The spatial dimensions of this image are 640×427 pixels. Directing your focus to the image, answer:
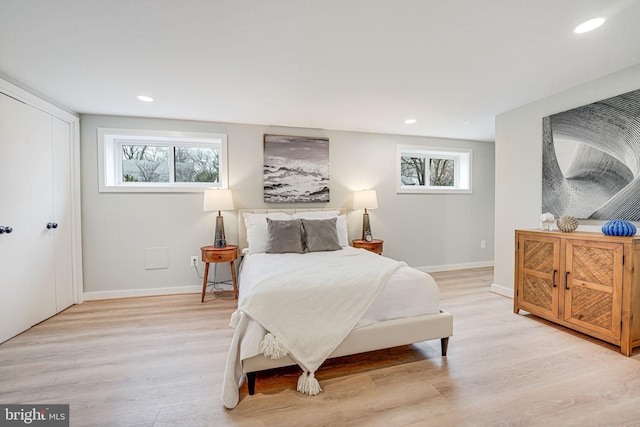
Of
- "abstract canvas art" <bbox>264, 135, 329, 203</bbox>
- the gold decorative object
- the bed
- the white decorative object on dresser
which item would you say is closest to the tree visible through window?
"abstract canvas art" <bbox>264, 135, 329, 203</bbox>

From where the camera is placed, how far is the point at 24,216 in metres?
2.58

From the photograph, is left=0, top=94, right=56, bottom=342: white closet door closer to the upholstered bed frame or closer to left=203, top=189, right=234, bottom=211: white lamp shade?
left=203, top=189, right=234, bottom=211: white lamp shade

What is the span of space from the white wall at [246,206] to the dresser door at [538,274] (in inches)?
70.6

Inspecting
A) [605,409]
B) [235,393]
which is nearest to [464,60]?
[605,409]

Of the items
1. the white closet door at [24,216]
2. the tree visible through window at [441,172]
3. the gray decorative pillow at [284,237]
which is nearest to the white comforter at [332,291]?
the gray decorative pillow at [284,237]

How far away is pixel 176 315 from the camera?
294cm

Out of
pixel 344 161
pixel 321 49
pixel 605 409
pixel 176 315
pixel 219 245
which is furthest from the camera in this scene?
pixel 344 161

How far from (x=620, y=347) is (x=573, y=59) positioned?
229 centimetres

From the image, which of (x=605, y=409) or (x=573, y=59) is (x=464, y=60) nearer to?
(x=573, y=59)

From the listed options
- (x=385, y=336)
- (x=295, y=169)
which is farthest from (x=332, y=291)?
(x=295, y=169)

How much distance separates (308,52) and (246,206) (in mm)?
2338

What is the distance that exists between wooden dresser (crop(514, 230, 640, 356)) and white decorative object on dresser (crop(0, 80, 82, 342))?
488 cm

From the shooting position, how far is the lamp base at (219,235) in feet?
11.4

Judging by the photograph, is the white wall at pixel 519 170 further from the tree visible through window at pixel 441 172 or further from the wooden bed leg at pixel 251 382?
the wooden bed leg at pixel 251 382
